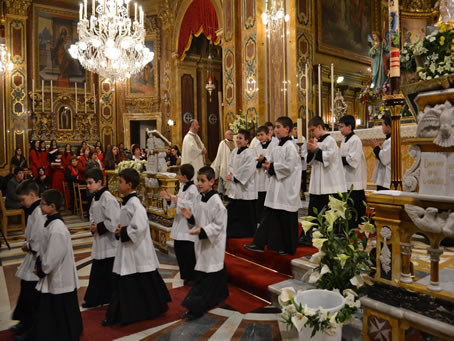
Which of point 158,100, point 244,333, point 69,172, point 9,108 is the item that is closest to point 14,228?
point 69,172

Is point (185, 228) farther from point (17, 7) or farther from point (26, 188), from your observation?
point (17, 7)

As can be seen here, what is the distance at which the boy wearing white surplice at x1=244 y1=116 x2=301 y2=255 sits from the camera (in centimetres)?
455

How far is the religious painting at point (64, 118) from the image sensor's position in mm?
16547

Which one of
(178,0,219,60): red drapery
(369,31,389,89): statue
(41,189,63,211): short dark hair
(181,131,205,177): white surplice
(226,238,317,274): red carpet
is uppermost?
(178,0,219,60): red drapery

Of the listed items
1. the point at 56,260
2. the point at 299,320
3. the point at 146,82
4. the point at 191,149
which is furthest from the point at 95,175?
the point at 146,82

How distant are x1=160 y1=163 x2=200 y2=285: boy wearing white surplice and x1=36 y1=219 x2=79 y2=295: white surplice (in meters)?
1.70

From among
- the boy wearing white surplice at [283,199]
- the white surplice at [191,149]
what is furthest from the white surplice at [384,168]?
the white surplice at [191,149]

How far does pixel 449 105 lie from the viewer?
211 cm

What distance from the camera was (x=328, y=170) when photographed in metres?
4.91

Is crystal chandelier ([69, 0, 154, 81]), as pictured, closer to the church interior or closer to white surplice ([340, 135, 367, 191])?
the church interior

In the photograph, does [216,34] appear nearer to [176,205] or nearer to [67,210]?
[67,210]

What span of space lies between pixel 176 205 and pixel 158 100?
13.6 m

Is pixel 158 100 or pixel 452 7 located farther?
pixel 158 100

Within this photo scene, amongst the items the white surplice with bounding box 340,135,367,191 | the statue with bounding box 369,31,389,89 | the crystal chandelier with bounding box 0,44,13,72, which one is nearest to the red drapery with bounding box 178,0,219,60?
the statue with bounding box 369,31,389,89
